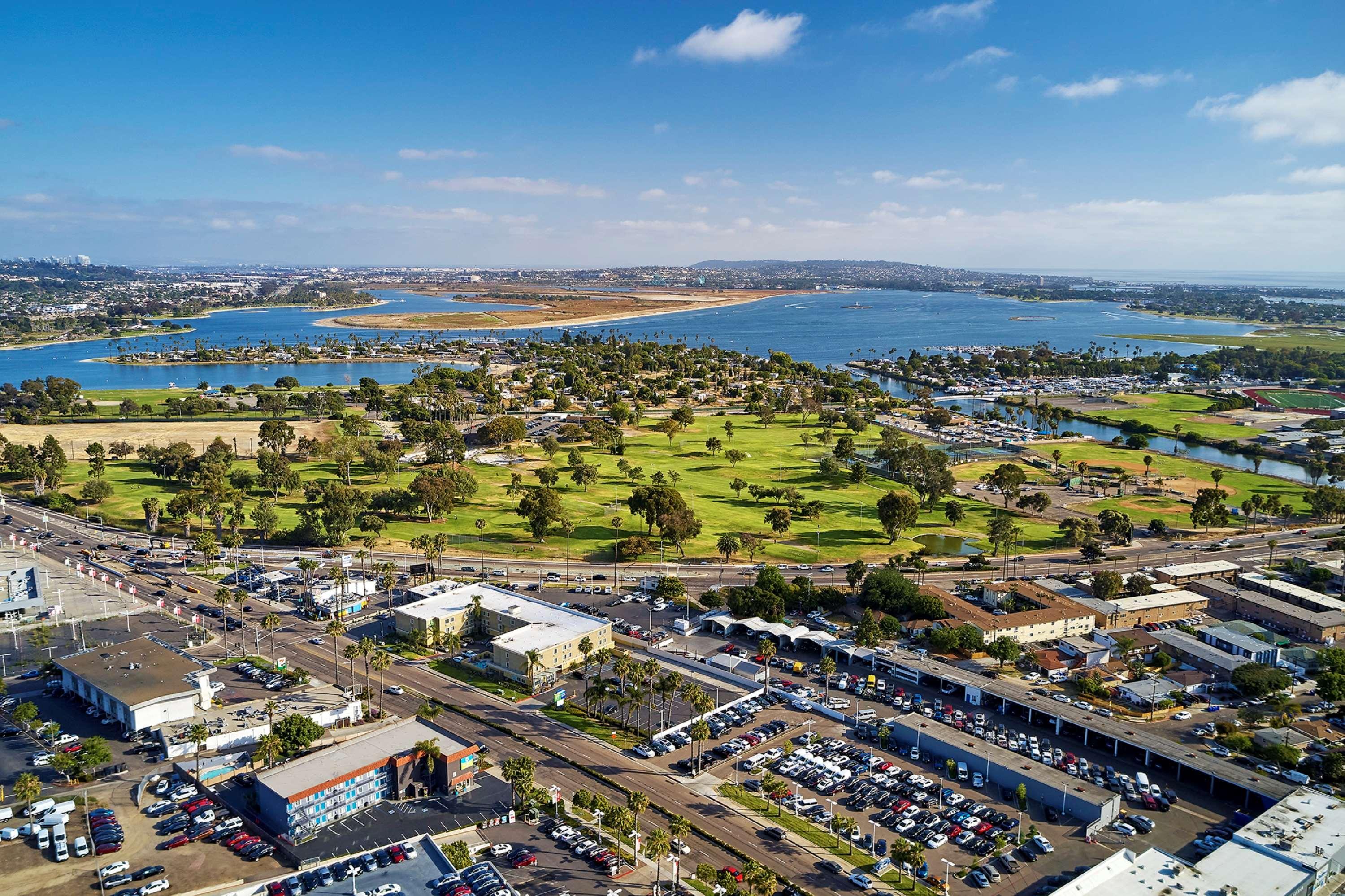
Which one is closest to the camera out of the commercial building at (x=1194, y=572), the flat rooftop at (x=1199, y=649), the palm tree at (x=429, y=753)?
the palm tree at (x=429, y=753)

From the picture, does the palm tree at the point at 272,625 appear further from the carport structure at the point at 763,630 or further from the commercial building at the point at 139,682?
the carport structure at the point at 763,630

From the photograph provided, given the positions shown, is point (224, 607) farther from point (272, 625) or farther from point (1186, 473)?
point (1186, 473)

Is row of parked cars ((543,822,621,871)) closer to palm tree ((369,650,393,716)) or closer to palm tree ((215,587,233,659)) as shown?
palm tree ((369,650,393,716))

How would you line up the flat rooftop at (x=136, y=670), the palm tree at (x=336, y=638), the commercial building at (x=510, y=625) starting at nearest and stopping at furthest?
the flat rooftop at (x=136, y=670), the palm tree at (x=336, y=638), the commercial building at (x=510, y=625)

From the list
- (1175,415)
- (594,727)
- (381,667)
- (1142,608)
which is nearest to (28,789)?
(381,667)

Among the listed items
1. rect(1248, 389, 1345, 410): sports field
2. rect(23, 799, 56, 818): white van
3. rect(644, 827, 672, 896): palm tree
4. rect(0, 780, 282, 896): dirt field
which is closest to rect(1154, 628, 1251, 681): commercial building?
rect(644, 827, 672, 896): palm tree

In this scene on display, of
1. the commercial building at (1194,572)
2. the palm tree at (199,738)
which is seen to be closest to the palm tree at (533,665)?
the palm tree at (199,738)
